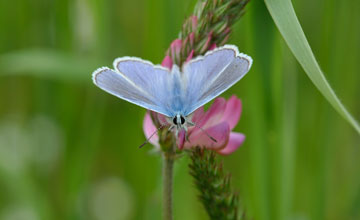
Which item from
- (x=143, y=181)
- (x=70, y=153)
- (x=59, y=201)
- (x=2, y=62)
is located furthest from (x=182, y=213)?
(x=2, y=62)

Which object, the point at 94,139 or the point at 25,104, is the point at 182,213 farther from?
the point at 25,104

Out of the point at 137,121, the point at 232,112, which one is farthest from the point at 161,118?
the point at 137,121

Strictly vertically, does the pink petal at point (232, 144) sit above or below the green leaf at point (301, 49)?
below

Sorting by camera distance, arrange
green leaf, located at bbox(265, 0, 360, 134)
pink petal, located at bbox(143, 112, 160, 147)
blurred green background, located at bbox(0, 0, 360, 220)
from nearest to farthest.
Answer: green leaf, located at bbox(265, 0, 360, 134)
pink petal, located at bbox(143, 112, 160, 147)
blurred green background, located at bbox(0, 0, 360, 220)

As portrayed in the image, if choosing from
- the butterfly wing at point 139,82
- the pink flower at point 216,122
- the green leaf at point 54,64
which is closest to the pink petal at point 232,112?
the pink flower at point 216,122

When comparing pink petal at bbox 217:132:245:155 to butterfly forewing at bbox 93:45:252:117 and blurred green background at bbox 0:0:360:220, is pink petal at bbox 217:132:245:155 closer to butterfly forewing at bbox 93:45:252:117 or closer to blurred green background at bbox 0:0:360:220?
butterfly forewing at bbox 93:45:252:117

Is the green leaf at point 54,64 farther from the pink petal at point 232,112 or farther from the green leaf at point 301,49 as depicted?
the green leaf at point 301,49

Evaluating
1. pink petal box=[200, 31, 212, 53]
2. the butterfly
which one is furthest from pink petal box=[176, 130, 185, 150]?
pink petal box=[200, 31, 212, 53]
